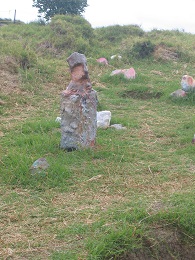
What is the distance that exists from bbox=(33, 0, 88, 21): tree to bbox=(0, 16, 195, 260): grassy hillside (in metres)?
13.0

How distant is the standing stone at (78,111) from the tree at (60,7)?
1759 centimetres

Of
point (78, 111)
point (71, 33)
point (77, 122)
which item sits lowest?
point (77, 122)

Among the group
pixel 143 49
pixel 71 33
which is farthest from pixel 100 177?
pixel 71 33

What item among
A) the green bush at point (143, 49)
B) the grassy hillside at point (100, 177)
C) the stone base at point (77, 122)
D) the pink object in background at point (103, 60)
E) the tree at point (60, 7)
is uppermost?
the tree at point (60, 7)

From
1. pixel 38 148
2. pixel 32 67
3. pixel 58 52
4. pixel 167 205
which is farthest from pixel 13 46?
pixel 167 205

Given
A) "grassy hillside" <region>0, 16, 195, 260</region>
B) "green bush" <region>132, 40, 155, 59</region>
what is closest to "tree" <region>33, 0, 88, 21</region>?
"green bush" <region>132, 40, 155, 59</region>

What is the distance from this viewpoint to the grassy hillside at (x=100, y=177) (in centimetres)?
326

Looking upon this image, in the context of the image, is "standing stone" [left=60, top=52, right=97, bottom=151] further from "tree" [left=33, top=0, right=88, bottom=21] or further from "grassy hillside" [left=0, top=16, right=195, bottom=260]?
"tree" [left=33, top=0, right=88, bottom=21]

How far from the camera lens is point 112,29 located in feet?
54.8

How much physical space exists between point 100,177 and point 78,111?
1011 mm

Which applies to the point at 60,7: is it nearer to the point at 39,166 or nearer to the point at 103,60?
the point at 103,60

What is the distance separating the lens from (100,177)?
14.7 ft

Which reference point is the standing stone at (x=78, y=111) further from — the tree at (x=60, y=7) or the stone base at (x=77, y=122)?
the tree at (x=60, y=7)

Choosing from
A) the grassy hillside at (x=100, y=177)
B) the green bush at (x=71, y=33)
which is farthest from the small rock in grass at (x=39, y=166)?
the green bush at (x=71, y=33)
